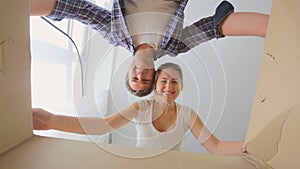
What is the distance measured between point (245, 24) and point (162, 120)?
1.03 feet

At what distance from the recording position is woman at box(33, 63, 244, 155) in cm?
58

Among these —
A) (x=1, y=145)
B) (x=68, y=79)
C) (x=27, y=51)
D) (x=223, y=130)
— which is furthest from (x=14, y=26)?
(x=223, y=130)

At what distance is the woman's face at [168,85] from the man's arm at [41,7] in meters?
0.28

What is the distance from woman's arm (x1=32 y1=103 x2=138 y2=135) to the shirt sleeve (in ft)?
0.68

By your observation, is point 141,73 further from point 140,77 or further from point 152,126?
point 152,126

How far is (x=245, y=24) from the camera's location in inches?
23.2

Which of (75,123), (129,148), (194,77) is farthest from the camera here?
(194,77)

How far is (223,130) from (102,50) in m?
0.42

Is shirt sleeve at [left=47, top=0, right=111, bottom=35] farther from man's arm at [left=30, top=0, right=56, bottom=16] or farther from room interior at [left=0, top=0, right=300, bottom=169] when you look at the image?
room interior at [left=0, top=0, right=300, bottom=169]

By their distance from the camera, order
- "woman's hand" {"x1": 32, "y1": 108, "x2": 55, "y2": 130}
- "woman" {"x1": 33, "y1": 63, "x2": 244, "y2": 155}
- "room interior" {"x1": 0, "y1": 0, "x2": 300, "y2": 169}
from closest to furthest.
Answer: "room interior" {"x1": 0, "y1": 0, "x2": 300, "y2": 169}
"woman's hand" {"x1": 32, "y1": 108, "x2": 55, "y2": 130}
"woman" {"x1": 33, "y1": 63, "x2": 244, "y2": 155}

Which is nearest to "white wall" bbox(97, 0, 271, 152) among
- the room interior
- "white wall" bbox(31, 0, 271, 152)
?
"white wall" bbox(31, 0, 271, 152)

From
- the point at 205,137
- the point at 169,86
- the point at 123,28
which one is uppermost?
the point at 123,28

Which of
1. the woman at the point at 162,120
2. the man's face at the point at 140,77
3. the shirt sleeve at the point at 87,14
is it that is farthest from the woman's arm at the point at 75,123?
the shirt sleeve at the point at 87,14

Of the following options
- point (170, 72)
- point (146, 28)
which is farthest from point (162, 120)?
point (146, 28)
